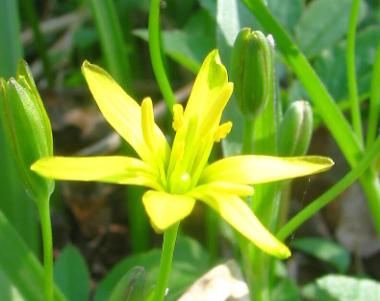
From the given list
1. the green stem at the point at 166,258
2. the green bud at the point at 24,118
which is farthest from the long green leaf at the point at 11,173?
the green stem at the point at 166,258

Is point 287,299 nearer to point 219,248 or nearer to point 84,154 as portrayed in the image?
point 219,248

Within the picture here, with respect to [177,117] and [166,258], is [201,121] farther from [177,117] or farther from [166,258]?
[166,258]

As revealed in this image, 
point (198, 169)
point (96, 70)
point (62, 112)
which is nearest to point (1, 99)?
point (96, 70)

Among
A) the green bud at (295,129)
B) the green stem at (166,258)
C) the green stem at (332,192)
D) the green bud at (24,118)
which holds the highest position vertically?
the green bud at (24,118)

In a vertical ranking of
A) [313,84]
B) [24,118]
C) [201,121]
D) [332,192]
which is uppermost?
[24,118]

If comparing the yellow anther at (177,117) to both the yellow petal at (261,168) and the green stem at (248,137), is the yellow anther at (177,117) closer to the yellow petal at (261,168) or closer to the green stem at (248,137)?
the yellow petal at (261,168)

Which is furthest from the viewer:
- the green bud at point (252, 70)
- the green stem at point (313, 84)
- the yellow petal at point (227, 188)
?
the green stem at point (313, 84)

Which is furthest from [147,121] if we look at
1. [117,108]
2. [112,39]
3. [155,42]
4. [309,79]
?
[112,39]
